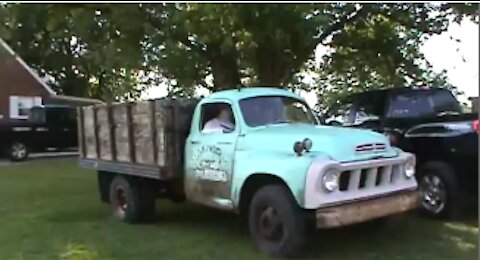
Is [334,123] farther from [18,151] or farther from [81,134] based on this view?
[18,151]

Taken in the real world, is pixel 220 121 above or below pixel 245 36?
below

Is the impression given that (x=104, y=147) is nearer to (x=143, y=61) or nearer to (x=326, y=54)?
(x=143, y=61)

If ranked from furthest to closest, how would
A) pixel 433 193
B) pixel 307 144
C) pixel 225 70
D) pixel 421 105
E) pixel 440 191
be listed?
pixel 225 70 → pixel 421 105 → pixel 433 193 → pixel 440 191 → pixel 307 144

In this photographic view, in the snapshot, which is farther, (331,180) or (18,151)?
(18,151)

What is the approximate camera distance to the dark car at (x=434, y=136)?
763cm

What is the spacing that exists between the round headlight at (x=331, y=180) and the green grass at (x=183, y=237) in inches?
34.9

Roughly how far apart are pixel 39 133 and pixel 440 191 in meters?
18.0

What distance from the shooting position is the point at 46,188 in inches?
496

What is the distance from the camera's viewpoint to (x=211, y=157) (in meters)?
7.02

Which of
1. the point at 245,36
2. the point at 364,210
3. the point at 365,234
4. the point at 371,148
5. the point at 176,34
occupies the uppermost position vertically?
the point at 176,34

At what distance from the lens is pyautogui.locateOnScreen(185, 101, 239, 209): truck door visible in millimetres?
6816

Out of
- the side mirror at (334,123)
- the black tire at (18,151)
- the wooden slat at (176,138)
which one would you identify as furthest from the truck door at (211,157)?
the black tire at (18,151)

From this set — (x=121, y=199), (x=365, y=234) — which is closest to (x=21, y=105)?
(x=121, y=199)

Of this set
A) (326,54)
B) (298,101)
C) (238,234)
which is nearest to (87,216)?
(238,234)
